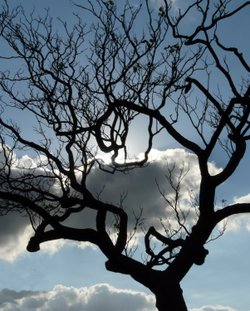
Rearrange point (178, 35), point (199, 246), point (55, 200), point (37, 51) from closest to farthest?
point (199, 246) → point (178, 35) → point (55, 200) → point (37, 51)

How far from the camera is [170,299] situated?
34.7 ft

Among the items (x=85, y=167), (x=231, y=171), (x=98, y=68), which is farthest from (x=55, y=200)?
(x=231, y=171)

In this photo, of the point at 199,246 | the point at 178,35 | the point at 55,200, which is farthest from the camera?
the point at 55,200

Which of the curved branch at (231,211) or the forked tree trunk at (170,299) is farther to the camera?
the curved branch at (231,211)

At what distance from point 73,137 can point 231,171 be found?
12.9 feet

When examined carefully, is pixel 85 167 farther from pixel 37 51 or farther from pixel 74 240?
pixel 37 51

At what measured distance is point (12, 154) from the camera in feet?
43.4

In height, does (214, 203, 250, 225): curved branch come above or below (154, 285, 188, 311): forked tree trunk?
above

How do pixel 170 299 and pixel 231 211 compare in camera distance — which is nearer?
pixel 170 299

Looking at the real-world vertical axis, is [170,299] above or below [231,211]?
below

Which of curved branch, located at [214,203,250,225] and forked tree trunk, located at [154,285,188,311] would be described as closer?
forked tree trunk, located at [154,285,188,311]

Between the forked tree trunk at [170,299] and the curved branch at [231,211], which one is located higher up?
the curved branch at [231,211]

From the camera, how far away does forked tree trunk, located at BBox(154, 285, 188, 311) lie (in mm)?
10492

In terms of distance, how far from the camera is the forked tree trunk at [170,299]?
34.4 ft
